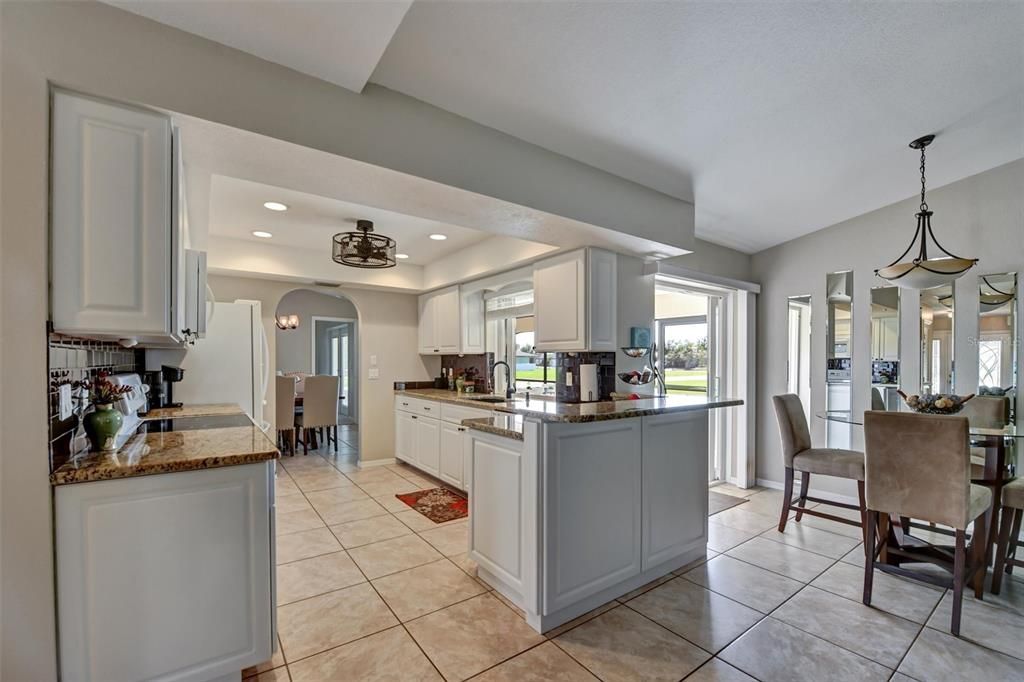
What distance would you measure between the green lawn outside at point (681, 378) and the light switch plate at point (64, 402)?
3667 mm

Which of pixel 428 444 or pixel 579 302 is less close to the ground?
pixel 579 302

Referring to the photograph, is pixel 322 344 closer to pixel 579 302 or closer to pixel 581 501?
pixel 579 302

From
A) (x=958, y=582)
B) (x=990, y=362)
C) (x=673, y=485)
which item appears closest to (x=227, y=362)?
(x=673, y=485)

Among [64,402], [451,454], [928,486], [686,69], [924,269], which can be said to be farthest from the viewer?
[451,454]

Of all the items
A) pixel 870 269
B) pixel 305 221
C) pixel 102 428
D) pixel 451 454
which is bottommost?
pixel 451 454

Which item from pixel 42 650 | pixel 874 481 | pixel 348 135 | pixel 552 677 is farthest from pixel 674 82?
pixel 42 650

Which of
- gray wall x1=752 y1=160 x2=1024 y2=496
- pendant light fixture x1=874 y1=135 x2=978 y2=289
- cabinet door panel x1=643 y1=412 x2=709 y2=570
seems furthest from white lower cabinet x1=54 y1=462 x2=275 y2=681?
gray wall x1=752 y1=160 x2=1024 y2=496

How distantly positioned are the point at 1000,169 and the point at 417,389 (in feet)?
18.7

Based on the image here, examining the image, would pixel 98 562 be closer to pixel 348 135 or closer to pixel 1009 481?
pixel 348 135

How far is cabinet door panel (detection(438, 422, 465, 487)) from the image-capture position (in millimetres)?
4121

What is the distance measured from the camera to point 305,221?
3695 mm

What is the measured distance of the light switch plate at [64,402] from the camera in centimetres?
149

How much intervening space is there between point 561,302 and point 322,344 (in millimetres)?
7414

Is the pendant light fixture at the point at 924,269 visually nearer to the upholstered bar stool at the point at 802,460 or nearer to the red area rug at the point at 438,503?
the upholstered bar stool at the point at 802,460
